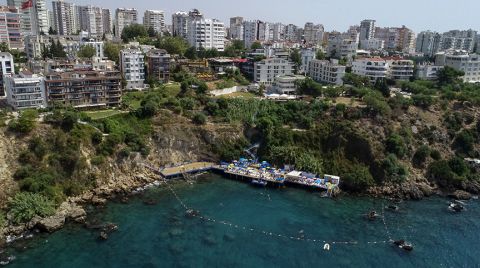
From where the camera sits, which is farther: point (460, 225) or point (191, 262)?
point (460, 225)

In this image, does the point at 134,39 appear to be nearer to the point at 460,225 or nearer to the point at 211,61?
the point at 211,61

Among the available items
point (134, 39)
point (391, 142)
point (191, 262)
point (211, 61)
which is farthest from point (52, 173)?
point (134, 39)

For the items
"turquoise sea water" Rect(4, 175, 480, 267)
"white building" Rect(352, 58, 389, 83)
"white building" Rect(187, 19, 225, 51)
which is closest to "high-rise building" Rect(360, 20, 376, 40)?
"white building" Rect(187, 19, 225, 51)

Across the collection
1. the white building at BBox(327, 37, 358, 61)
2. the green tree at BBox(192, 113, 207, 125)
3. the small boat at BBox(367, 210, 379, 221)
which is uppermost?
the white building at BBox(327, 37, 358, 61)

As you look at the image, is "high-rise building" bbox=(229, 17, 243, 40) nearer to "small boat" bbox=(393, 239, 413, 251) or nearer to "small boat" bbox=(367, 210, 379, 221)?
"small boat" bbox=(367, 210, 379, 221)

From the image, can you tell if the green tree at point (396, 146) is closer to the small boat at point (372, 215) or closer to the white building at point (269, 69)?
the small boat at point (372, 215)

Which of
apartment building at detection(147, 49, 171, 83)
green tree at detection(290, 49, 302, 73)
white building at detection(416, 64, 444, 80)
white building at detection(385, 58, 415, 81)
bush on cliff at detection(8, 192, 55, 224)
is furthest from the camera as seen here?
green tree at detection(290, 49, 302, 73)

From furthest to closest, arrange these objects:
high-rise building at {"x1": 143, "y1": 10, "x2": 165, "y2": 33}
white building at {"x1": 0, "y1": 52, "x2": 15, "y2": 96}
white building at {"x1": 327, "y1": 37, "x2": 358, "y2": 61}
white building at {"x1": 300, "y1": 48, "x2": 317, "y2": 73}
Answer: high-rise building at {"x1": 143, "y1": 10, "x2": 165, "y2": 33} → white building at {"x1": 327, "y1": 37, "x2": 358, "y2": 61} → white building at {"x1": 300, "y1": 48, "x2": 317, "y2": 73} → white building at {"x1": 0, "y1": 52, "x2": 15, "y2": 96}
